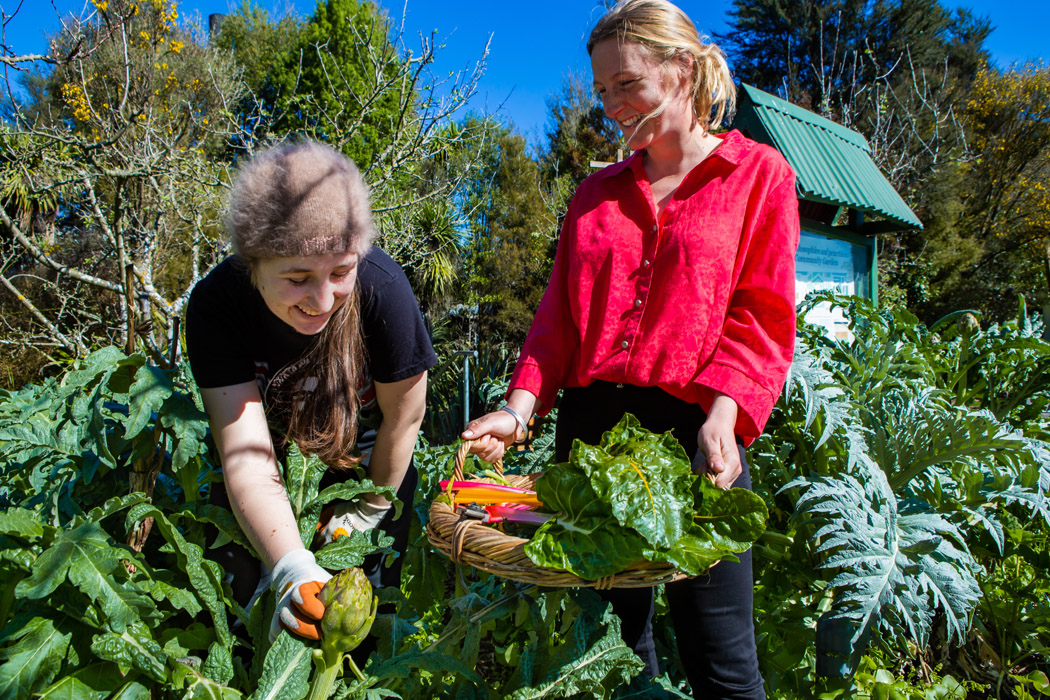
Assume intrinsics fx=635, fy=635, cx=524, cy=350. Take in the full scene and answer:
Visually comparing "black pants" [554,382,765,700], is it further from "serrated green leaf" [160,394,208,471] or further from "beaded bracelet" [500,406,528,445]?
"serrated green leaf" [160,394,208,471]

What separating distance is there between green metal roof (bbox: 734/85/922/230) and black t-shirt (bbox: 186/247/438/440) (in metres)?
3.21

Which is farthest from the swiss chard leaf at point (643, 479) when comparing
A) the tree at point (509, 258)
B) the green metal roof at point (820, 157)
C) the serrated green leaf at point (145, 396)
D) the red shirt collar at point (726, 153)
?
the tree at point (509, 258)

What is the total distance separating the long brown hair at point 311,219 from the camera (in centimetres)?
122

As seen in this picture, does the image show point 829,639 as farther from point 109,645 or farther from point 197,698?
point 109,645

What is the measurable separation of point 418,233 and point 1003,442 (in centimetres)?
779

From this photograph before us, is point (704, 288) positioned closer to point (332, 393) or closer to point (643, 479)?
point (643, 479)

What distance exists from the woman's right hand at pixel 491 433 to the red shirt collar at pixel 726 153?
664 mm

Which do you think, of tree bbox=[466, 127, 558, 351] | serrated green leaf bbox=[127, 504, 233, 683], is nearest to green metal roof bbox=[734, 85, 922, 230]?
serrated green leaf bbox=[127, 504, 233, 683]

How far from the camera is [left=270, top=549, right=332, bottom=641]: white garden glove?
43.4 inches

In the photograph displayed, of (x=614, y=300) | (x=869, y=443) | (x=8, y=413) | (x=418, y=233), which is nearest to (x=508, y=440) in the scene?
(x=614, y=300)

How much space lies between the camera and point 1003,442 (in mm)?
1946

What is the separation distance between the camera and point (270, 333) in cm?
149

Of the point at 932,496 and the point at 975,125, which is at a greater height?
the point at 975,125

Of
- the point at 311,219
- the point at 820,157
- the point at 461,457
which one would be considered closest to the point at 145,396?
the point at 311,219
